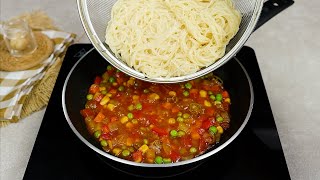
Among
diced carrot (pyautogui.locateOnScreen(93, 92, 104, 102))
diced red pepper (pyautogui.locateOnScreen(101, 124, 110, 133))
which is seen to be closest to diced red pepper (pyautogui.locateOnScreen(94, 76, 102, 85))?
diced carrot (pyautogui.locateOnScreen(93, 92, 104, 102))

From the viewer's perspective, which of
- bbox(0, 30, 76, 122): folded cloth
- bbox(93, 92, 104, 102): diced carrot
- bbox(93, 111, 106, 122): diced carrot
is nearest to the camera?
bbox(93, 111, 106, 122): diced carrot

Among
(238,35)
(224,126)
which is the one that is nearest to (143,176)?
(224,126)

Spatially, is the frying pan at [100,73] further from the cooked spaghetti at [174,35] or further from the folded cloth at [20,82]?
the folded cloth at [20,82]

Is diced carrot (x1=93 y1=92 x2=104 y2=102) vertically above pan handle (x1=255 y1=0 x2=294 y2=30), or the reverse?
pan handle (x1=255 y1=0 x2=294 y2=30)

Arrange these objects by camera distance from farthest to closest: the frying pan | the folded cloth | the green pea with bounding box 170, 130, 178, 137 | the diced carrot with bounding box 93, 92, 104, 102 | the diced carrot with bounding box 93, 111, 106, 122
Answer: the folded cloth → the diced carrot with bounding box 93, 92, 104, 102 → the diced carrot with bounding box 93, 111, 106, 122 → the green pea with bounding box 170, 130, 178, 137 → the frying pan

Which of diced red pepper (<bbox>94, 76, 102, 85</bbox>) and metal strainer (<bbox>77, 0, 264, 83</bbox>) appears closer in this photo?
metal strainer (<bbox>77, 0, 264, 83</bbox>)

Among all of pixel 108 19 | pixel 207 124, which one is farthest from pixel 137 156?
pixel 108 19

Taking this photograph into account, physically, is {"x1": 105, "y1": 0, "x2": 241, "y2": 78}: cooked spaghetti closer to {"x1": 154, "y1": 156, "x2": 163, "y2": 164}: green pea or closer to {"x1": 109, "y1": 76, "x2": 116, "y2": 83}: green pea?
{"x1": 109, "y1": 76, "x2": 116, "y2": 83}: green pea
